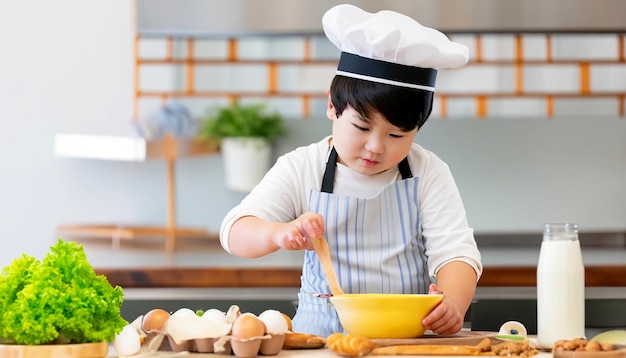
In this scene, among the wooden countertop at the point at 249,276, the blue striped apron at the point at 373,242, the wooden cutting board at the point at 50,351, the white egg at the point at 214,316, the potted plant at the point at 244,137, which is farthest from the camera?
the potted plant at the point at 244,137

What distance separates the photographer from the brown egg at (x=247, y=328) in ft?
3.94

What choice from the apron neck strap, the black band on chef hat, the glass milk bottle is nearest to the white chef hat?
the black band on chef hat

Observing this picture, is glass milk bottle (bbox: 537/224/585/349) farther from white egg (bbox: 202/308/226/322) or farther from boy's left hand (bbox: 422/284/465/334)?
white egg (bbox: 202/308/226/322)

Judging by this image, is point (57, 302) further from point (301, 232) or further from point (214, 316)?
point (301, 232)

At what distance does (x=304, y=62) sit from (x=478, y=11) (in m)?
0.76

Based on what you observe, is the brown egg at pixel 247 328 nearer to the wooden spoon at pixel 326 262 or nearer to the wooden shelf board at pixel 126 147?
the wooden spoon at pixel 326 262

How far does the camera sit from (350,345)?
121cm

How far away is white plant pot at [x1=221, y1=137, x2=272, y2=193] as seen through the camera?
133 inches

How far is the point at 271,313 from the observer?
4.15 feet

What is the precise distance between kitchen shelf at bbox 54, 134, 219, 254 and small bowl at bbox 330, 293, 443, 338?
200 centimetres

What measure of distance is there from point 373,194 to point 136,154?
5.91ft

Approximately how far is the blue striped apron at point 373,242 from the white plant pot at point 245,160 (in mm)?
1716

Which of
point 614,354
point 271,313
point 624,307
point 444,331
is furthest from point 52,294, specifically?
point 624,307

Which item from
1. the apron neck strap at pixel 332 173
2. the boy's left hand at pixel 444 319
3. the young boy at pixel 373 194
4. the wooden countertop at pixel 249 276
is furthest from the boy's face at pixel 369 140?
the wooden countertop at pixel 249 276
